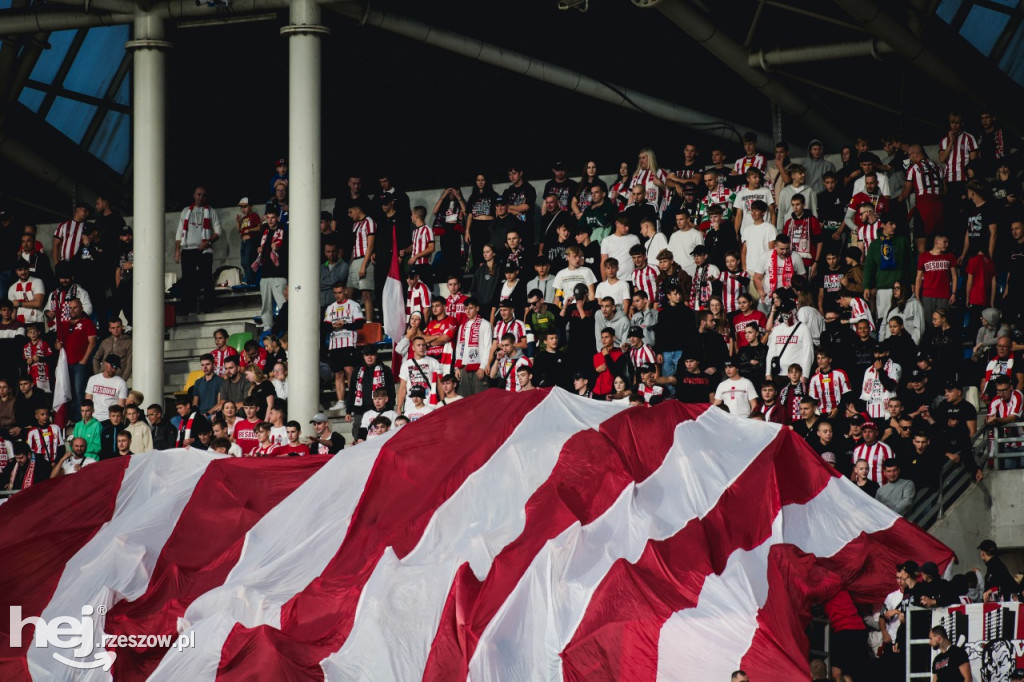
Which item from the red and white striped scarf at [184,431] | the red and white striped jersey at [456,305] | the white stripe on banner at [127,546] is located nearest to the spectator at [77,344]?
the red and white striped scarf at [184,431]

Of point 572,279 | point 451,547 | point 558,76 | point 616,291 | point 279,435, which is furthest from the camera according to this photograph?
point 558,76

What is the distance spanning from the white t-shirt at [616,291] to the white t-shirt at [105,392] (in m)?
5.93

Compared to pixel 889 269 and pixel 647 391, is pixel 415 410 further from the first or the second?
pixel 889 269

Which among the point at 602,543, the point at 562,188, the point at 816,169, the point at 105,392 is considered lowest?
the point at 602,543

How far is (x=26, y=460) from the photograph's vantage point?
1939 cm

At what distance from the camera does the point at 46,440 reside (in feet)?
66.0

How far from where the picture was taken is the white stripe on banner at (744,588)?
12992 mm

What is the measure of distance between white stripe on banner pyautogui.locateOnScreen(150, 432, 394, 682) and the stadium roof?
9.85 metres

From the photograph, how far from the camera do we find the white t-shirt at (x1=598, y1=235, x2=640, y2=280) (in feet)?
68.0

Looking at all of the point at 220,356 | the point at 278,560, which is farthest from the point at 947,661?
the point at 220,356

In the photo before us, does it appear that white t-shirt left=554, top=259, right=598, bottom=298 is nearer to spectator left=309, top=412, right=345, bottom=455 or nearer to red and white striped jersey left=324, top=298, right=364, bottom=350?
red and white striped jersey left=324, top=298, right=364, bottom=350

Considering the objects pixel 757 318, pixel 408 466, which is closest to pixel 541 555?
pixel 408 466

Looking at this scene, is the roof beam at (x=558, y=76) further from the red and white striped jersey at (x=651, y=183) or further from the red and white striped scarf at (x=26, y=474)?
the red and white striped scarf at (x=26, y=474)

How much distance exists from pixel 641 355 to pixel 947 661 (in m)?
6.12
